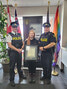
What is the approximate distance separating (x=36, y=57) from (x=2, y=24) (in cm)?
131

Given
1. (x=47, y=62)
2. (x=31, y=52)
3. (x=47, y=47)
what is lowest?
(x=47, y=62)

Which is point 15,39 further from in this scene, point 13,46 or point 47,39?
point 47,39

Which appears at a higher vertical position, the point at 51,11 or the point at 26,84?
the point at 51,11

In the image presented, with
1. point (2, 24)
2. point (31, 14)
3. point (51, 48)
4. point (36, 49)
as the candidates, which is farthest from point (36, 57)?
point (31, 14)

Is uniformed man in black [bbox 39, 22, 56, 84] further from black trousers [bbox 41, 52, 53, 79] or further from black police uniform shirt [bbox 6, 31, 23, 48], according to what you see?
black police uniform shirt [bbox 6, 31, 23, 48]

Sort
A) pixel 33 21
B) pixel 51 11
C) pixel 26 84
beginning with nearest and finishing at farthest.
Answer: pixel 26 84 → pixel 51 11 → pixel 33 21

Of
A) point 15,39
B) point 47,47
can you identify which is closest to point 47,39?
point 47,47

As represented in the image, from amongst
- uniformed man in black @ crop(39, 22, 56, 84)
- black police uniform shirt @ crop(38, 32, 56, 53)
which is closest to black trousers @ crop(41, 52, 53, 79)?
uniformed man in black @ crop(39, 22, 56, 84)

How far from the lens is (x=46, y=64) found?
2.52 metres

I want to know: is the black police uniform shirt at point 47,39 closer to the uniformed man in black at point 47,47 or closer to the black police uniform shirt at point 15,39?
the uniformed man in black at point 47,47

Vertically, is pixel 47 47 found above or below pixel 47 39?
below

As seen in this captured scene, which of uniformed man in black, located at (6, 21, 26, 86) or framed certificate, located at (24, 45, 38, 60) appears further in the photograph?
framed certificate, located at (24, 45, 38, 60)

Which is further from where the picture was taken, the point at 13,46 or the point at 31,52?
the point at 31,52

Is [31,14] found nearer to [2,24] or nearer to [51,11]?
[51,11]
